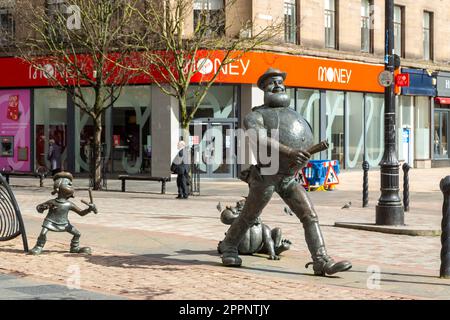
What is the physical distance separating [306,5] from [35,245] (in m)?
22.9

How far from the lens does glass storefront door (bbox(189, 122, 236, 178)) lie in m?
29.2

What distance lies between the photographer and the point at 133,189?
81.7 ft

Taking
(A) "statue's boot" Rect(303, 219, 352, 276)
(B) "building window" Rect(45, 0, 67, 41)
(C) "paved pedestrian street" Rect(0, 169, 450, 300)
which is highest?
(B) "building window" Rect(45, 0, 67, 41)

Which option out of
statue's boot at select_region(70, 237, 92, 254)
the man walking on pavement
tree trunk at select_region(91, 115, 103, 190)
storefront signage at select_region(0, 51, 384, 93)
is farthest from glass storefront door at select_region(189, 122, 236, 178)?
statue's boot at select_region(70, 237, 92, 254)

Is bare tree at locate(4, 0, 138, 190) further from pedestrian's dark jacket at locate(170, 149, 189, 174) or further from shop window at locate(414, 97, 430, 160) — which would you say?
shop window at locate(414, 97, 430, 160)

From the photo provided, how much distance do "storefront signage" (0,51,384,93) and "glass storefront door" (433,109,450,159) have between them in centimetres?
609

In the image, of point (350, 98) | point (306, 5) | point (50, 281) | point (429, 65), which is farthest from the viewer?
point (429, 65)

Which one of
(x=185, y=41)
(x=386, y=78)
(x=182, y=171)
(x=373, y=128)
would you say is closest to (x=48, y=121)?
(x=185, y=41)

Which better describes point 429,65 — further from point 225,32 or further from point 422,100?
point 225,32

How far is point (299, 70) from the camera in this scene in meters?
30.6

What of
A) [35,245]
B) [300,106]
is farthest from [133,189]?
[35,245]

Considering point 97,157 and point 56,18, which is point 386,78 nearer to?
point 97,157

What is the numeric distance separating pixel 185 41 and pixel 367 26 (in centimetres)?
1174

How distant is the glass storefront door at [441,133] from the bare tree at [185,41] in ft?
49.8
